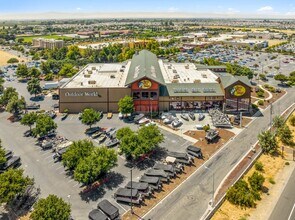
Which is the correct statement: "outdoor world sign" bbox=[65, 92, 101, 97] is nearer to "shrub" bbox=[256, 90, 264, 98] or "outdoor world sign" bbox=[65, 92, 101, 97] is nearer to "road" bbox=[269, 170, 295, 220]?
"road" bbox=[269, 170, 295, 220]

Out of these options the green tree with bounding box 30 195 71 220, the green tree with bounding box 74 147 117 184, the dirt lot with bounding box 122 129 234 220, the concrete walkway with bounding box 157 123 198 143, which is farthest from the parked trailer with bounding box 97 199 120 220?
the concrete walkway with bounding box 157 123 198 143

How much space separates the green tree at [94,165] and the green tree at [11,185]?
356 inches

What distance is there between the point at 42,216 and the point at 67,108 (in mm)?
55347

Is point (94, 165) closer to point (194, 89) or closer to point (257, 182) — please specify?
point (257, 182)

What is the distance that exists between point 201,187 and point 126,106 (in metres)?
39.0

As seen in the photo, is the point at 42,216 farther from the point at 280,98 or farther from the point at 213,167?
the point at 280,98

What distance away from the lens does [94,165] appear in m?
49.3

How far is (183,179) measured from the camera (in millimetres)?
53594

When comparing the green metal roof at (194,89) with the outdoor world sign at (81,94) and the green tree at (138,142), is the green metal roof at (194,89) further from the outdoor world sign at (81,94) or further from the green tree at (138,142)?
the green tree at (138,142)

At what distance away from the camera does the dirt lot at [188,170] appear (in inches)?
1777

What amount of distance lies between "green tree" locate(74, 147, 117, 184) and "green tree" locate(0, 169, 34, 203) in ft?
29.7

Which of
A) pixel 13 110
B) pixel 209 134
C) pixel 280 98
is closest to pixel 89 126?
pixel 13 110

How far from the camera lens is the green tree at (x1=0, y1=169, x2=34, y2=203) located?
1696 inches

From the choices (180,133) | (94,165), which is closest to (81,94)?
(180,133)
